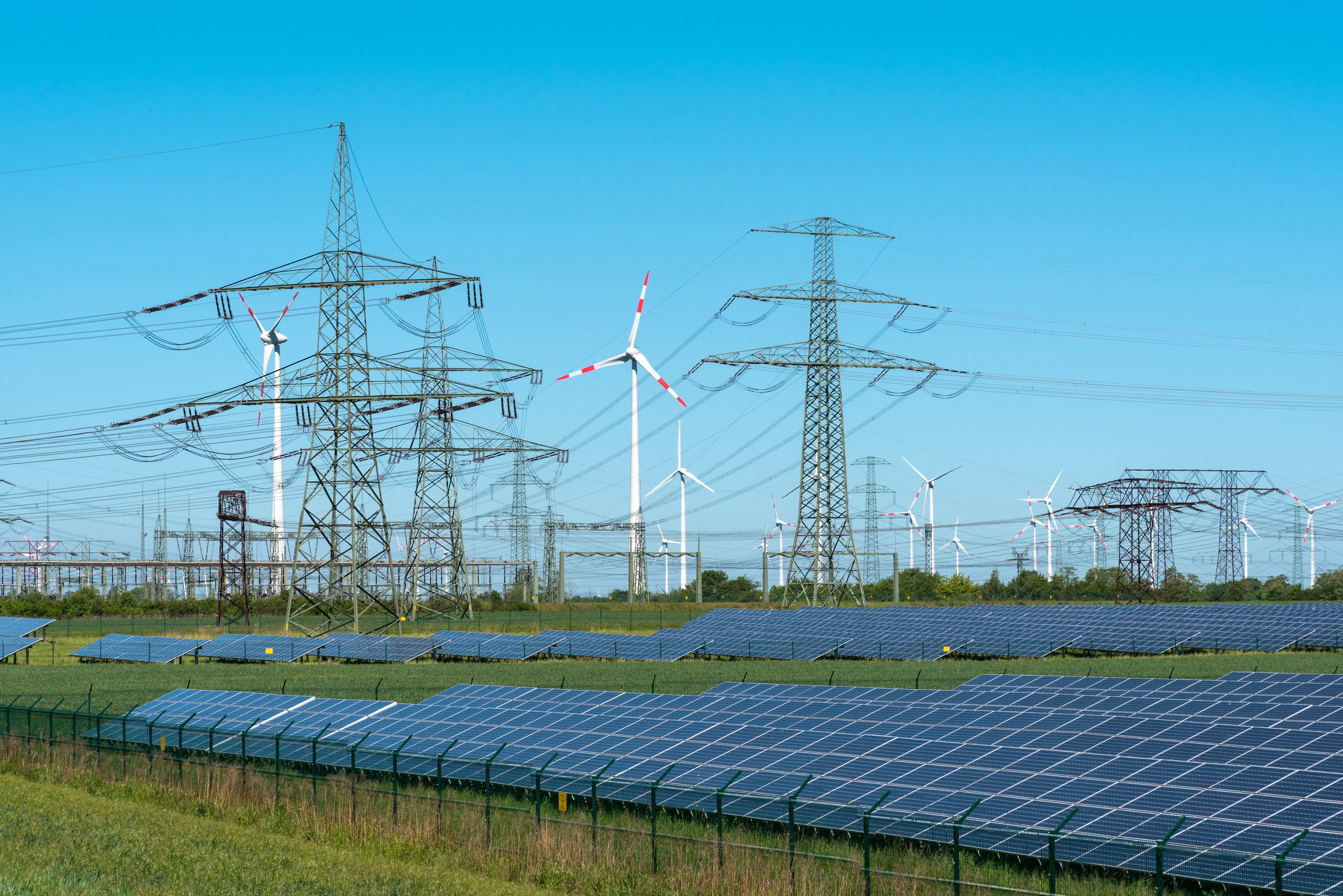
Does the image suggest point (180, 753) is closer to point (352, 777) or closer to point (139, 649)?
point (352, 777)

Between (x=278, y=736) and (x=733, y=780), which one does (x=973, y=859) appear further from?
(x=278, y=736)

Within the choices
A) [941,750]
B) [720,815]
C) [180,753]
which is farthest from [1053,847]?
[180,753]

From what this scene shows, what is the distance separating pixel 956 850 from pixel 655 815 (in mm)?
6675

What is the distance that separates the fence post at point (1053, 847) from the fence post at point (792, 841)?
15.5 ft

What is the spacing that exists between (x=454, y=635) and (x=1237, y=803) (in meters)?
67.3

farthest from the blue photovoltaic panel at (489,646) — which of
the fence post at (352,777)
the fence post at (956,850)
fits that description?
the fence post at (956,850)

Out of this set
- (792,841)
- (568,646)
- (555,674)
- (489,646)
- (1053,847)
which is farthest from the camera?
(568,646)

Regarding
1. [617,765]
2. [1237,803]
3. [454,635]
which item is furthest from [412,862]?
[454,635]

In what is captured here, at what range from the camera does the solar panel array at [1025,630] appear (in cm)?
8319

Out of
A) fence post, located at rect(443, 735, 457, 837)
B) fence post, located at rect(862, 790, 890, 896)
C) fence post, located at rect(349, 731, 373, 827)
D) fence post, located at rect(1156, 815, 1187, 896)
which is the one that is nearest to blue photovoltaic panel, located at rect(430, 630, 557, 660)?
fence post, located at rect(349, 731, 373, 827)

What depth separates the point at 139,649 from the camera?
276 ft

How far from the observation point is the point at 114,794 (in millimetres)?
36625

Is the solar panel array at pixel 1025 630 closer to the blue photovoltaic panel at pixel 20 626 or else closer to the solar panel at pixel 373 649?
the solar panel at pixel 373 649

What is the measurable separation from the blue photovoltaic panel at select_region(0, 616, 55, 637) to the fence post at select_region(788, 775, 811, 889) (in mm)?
81486
